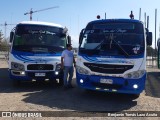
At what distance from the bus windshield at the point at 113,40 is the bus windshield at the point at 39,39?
96.0 inches

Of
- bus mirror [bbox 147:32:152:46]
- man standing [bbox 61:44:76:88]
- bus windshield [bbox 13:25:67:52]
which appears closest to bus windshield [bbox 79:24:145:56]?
bus mirror [bbox 147:32:152:46]

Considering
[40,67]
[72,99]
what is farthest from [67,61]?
[72,99]

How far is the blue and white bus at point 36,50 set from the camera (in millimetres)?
12297

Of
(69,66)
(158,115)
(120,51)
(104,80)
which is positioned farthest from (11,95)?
(158,115)

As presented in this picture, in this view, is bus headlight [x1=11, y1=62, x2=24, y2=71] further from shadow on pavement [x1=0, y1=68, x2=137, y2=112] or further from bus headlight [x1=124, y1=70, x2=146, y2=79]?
bus headlight [x1=124, y1=70, x2=146, y2=79]

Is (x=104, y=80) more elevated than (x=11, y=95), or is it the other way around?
(x=104, y=80)

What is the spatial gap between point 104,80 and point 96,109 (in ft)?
4.35

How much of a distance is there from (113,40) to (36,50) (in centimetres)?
369

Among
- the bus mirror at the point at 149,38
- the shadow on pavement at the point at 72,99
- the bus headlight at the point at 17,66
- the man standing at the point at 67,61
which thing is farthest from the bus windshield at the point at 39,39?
the bus mirror at the point at 149,38

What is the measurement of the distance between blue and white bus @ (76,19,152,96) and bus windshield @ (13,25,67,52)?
2.42 meters

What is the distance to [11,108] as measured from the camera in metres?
8.77

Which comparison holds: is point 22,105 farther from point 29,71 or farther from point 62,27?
point 62,27

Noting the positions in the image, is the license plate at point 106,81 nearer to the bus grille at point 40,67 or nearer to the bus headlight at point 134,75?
the bus headlight at point 134,75

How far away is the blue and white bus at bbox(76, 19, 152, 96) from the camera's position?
32.3 ft
